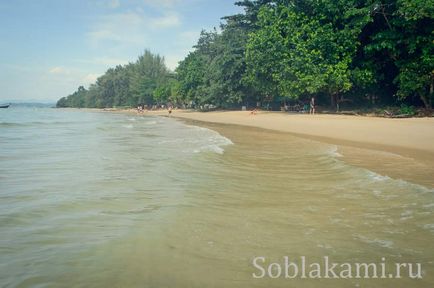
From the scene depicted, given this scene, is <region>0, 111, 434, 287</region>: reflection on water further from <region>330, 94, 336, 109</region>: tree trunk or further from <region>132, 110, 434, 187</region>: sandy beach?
<region>330, 94, 336, 109</region>: tree trunk

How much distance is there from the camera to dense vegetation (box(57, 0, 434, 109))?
2367 cm

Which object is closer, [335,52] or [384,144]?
[384,144]

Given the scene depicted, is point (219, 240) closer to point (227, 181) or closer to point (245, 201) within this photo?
point (245, 201)

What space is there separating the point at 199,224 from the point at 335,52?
2720cm

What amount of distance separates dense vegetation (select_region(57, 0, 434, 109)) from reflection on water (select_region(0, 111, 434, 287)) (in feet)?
65.1

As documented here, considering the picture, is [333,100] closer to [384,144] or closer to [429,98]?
[429,98]

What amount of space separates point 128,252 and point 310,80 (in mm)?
27078

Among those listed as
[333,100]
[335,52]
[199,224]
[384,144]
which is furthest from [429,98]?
[199,224]

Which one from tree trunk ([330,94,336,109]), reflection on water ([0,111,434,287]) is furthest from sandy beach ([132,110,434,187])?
tree trunk ([330,94,336,109])

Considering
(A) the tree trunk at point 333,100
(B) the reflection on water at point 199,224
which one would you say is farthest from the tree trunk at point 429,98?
(B) the reflection on water at point 199,224

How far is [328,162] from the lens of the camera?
9.73 metres

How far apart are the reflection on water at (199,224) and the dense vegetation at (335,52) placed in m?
19.8

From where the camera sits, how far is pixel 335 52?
28281 mm

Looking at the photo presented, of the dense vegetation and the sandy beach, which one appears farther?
the dense vegetation
